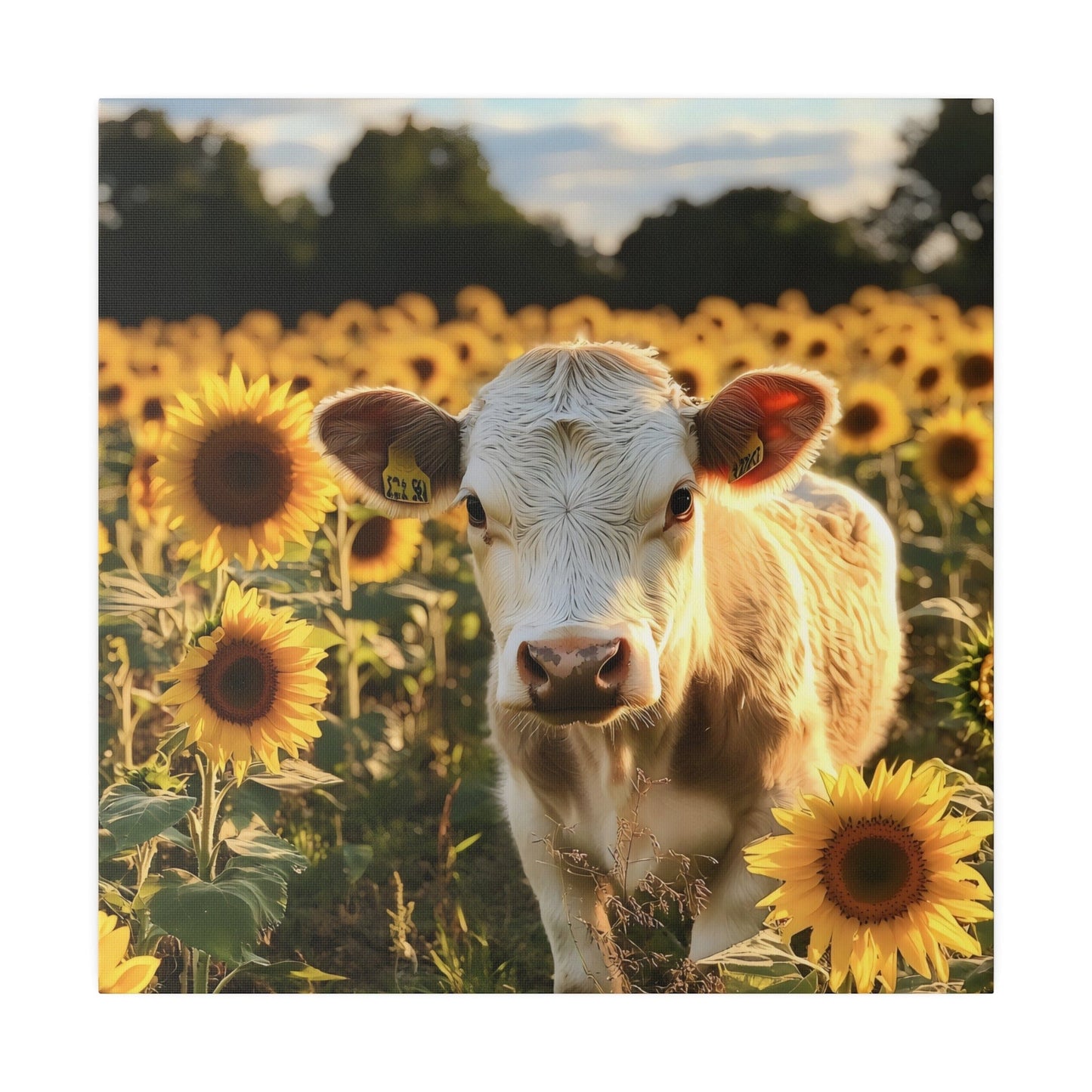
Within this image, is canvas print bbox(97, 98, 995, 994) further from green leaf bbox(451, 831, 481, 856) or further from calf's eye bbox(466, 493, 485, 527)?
calf's eye bbox(466, 493, 485, 527)

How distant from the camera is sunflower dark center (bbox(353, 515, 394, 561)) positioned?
3906 millimetres

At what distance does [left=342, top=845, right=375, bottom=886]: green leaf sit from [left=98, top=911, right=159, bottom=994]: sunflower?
0.70 metres

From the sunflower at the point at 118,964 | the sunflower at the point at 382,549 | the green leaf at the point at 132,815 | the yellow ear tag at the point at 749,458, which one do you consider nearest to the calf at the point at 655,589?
the yellow ear tag at the point at 749,458

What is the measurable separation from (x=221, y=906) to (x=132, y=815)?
0.41 metres

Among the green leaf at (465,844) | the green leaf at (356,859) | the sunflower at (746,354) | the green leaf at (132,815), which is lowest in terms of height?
the green leaf at (356,859)

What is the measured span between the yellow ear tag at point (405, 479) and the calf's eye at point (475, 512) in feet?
0.77

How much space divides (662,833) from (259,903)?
1.32 m

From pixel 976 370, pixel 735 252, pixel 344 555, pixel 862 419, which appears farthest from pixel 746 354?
pixel 344 555

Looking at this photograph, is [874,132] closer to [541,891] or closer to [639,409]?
[639,409]

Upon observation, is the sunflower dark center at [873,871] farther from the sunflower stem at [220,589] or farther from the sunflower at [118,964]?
the sunflower at [118,964]

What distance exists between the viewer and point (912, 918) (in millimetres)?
3703

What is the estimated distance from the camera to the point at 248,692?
381cm

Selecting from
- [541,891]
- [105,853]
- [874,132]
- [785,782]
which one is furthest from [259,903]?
[874,132]

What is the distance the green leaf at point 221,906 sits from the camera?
3801mm
